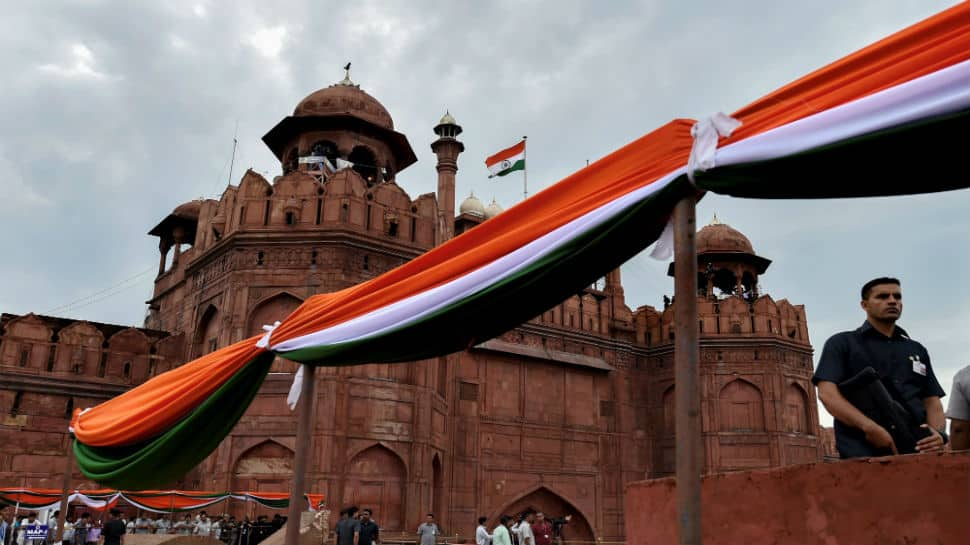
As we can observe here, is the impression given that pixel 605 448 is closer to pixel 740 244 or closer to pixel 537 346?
pixel 537 346

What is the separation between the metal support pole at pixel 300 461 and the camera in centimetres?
498

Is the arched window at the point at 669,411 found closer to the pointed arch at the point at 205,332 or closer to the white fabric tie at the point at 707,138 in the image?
the pointed arch at the point at 205,332

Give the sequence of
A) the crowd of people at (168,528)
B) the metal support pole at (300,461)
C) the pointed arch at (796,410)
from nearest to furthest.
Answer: the metal support pole at (300,461) → the crowd of people at (168,528) → the pointed arch at (796,410)

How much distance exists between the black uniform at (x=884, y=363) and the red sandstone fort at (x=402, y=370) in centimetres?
896

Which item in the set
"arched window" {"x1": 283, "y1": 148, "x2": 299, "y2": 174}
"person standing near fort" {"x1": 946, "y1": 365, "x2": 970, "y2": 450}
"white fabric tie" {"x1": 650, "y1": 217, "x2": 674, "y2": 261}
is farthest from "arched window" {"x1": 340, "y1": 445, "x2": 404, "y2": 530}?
"person standing near fort" {"x1": 946, "y1": 365, "x2": 970, "y2": 450}

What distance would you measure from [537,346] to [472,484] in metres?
4.44

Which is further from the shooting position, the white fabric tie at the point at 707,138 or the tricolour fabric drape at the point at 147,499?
the tricolour fabric drape at the point at 147,499

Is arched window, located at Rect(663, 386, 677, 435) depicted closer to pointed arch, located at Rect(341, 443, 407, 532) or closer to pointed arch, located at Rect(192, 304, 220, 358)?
pointed arch, located at Rect(341, 443, 407, 532)

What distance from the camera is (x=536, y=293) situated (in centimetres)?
401

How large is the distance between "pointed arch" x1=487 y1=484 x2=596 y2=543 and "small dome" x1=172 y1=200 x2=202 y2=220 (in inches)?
497

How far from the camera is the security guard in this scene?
10.7ft

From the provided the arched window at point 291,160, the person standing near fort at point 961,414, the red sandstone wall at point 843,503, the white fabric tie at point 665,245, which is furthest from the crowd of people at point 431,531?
the arched window at point 291,160

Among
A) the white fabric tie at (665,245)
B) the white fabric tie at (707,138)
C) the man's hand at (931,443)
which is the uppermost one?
the white fabric tie at (707,138)

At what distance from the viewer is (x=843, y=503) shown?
2.77 meters
